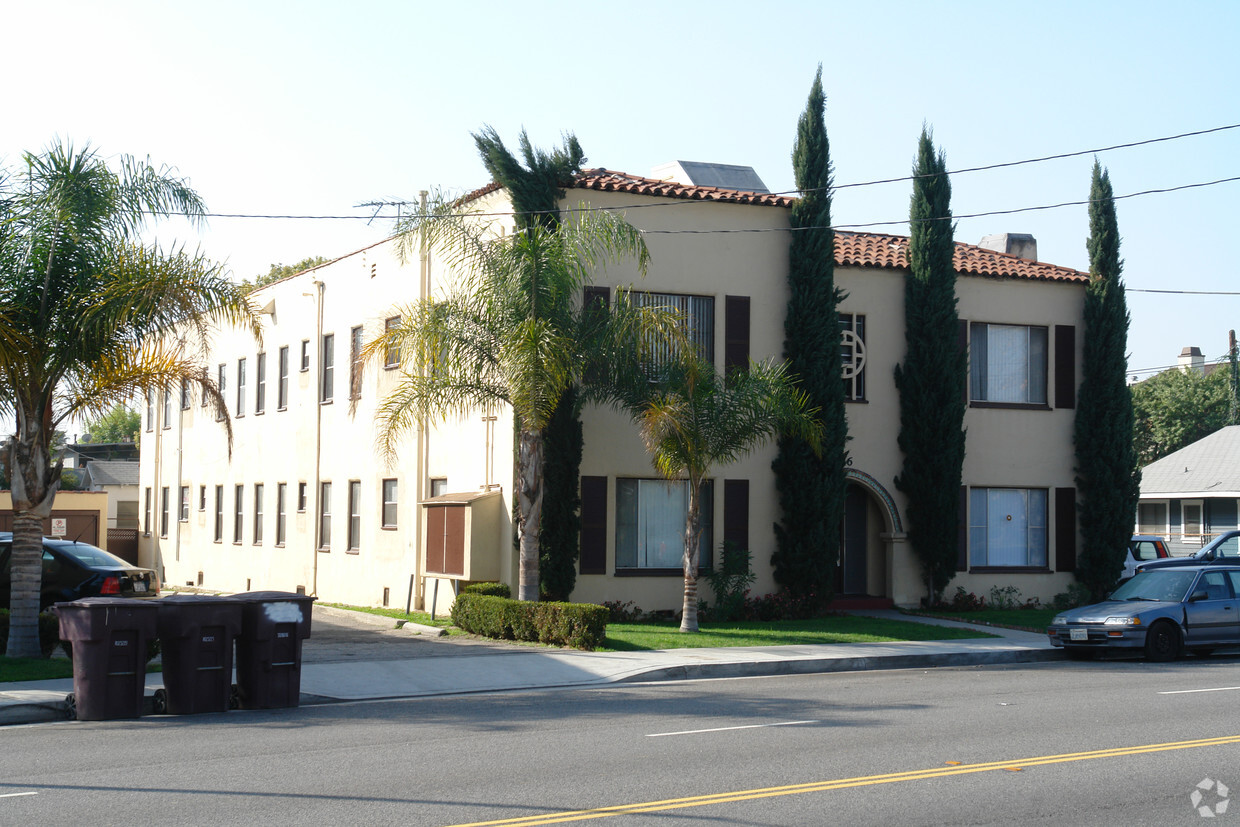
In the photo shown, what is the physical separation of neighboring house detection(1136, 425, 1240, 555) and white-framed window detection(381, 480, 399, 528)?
29.1 metres

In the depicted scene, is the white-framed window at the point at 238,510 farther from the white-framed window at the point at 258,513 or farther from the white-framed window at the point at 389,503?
the white-framed window at the point at 389,503

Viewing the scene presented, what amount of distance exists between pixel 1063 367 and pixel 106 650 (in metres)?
20.1

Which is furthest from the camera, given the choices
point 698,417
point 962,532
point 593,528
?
point 962,532

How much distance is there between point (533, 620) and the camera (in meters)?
18.7

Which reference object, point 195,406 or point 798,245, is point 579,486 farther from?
point 195,406

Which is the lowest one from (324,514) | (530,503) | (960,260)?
(324,514)

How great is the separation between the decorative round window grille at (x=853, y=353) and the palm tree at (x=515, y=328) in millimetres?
6101

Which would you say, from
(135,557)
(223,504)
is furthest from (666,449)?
(135,557)

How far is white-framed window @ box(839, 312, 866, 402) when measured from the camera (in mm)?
24359

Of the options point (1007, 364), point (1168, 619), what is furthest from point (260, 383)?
point (1168, 619)

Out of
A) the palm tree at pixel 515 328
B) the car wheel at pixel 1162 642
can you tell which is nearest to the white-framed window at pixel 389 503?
the palm tree at pixel 515 328

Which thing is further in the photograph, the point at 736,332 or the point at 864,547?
the point at 864,547

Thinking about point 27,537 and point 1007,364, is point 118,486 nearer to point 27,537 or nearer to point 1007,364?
point 27,537

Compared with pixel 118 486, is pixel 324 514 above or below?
below
